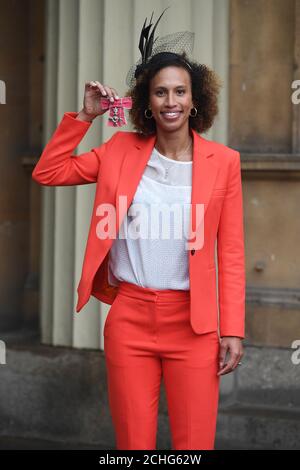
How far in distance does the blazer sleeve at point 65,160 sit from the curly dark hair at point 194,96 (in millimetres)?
220

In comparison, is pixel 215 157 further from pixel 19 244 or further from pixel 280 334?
pixel 19 244

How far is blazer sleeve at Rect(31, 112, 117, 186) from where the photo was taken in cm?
388

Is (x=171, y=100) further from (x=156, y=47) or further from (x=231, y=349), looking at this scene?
(x=231, y=349)

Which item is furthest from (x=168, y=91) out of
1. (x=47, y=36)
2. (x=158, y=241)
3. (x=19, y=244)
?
(x=19, y=244)

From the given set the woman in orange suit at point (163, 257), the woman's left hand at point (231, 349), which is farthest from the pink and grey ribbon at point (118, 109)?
the woman's left hand at point (231, 349)

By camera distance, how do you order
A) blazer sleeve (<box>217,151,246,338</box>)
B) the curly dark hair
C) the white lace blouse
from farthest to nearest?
the curly dark hair, blazer sleeve (<box>217,151,246,338</box>), the white lace blouse

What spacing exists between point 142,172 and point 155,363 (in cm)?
78

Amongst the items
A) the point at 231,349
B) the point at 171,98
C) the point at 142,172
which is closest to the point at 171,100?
the point at 171,98

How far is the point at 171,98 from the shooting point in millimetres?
3787

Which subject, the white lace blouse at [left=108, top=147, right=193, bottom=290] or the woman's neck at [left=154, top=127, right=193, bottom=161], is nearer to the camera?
the white lace blouse at [left=108, top=147, right=193, bottom=290]

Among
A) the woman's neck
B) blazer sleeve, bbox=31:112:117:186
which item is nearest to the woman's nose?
the woman's neck

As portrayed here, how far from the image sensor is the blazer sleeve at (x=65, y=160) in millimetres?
3885

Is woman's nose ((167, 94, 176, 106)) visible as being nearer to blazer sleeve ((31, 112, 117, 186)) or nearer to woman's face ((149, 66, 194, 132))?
woman's face ((149, 66, 194, 132))

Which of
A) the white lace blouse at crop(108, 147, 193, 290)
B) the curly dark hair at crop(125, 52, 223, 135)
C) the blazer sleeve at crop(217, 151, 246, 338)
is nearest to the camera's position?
the white lace blouse at crop(108, 147, 193, 290)
